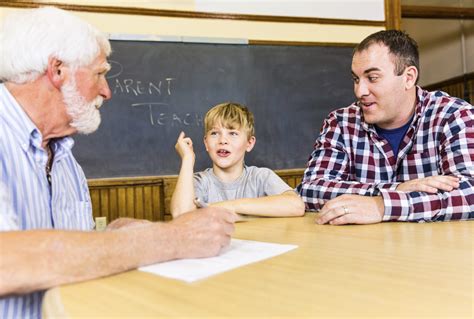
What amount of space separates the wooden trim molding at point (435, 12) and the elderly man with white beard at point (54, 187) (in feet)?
12.9

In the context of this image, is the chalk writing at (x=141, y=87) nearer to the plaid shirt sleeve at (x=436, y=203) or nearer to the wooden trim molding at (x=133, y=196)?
the wooden trim molding at (x=133, y=196)

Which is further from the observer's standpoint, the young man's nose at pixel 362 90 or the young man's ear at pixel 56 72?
the young man's nose at pixel 362 90

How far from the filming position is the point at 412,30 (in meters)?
6.28

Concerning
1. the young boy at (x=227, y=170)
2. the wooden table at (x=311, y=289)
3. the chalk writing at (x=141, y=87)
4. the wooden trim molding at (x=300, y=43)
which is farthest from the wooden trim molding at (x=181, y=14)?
the wooden table at (x=311, y=289)

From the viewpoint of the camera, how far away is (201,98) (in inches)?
133

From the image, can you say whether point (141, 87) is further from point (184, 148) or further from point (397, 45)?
point (397, 45)

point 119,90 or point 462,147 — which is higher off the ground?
point 119,90

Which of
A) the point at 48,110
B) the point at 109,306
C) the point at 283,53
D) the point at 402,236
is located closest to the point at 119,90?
the point at 283,53

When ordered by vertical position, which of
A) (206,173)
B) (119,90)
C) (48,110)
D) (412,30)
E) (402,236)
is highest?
(412,30)

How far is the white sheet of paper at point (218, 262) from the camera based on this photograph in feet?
2.60

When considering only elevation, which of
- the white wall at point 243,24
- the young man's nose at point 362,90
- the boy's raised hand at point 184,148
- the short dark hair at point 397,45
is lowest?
the boy's raised hand at point 184,148

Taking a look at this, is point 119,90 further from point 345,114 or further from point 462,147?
point 462,147

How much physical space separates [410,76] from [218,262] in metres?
1.37

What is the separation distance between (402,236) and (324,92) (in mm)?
2711
